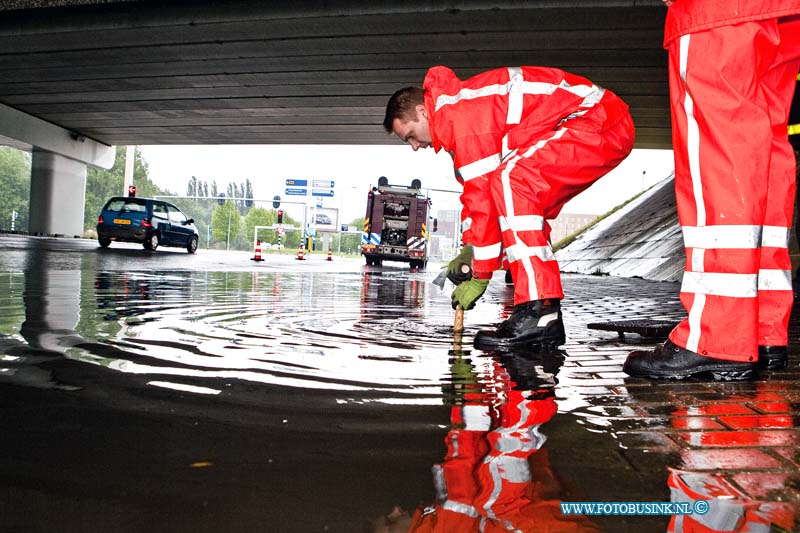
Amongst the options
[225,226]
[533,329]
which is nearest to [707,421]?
[533,329]

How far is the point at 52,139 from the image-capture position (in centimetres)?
2266

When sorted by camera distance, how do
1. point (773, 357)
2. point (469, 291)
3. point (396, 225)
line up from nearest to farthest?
point (773, 357) < point (469, 291) < point (396, 225)

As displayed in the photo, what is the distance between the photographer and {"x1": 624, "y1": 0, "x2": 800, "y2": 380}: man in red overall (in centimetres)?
182

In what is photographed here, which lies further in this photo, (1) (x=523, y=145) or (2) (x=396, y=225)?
(2) (x=396, y=225)

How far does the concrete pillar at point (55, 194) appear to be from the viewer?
24.0 m

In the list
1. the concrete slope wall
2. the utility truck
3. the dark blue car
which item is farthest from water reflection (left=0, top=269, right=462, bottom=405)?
the utility truck

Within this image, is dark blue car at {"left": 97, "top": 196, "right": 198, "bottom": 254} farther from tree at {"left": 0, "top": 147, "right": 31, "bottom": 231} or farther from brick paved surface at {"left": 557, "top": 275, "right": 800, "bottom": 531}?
tree at {"left": 0, "top": 147, "right": 31, "bottom": 231}

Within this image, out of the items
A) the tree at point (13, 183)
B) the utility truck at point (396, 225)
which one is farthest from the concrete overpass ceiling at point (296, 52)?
the tree at point (13, 183)

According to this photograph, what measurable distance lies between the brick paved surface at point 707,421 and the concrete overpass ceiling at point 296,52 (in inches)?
352

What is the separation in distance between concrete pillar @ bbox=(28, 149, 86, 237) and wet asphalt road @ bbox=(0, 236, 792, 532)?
2451cm

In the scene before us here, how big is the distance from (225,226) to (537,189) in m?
51.8

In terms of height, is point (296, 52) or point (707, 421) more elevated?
point (296, 52)

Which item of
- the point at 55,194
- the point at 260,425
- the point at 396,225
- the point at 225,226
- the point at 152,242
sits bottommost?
the point at 260,425

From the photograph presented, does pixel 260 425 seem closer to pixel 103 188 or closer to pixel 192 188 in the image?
pixel 192 188
